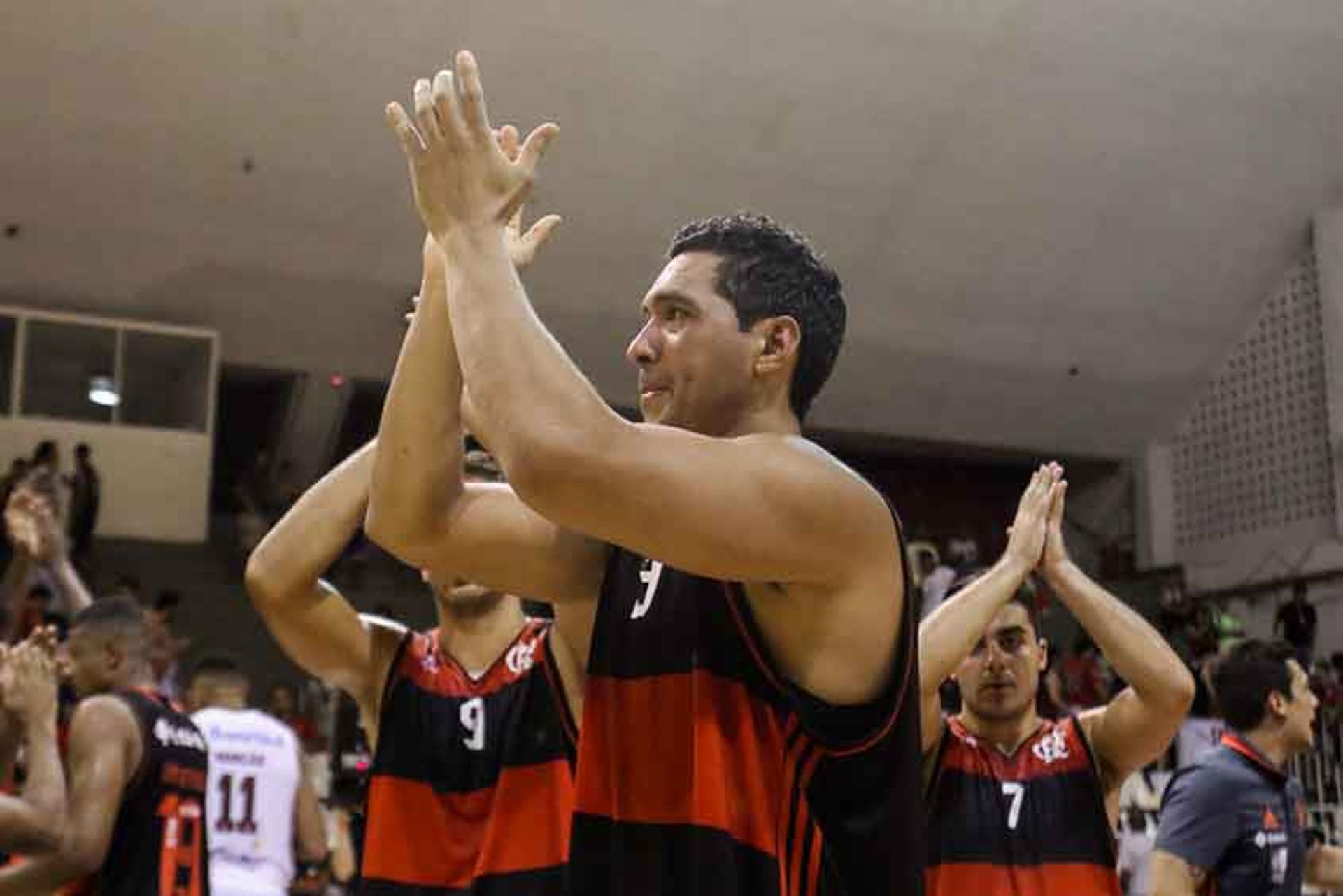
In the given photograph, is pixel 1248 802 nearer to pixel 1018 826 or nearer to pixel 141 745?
pixel 1018 826

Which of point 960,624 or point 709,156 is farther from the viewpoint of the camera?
point 709,156

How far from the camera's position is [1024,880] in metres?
4.85

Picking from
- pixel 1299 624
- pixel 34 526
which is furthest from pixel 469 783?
pixel 1299 624

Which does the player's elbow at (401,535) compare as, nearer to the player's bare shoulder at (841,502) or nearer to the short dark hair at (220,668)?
the player's bare shoulder at (841,502)

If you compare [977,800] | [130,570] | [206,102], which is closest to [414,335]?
[977,800]

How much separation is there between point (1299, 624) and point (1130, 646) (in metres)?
16.0

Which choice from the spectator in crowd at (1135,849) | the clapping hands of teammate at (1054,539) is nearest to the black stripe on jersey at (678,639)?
the clapping hands of teammate at (1054,539)

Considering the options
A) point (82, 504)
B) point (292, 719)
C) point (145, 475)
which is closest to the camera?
point (292, 719)

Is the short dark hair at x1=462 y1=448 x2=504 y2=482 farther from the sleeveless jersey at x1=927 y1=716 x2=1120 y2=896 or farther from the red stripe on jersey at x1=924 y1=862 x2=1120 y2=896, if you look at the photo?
the red stripe on jersey at x1=924 y1=862 x2=1120 y2=896

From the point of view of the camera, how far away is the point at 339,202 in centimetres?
1708

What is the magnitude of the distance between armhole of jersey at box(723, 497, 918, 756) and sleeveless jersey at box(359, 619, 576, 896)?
5.13ft

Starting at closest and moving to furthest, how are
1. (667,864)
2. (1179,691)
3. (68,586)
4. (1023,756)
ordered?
(667,864)
(1179,691)
(1023,756)
(68,586)

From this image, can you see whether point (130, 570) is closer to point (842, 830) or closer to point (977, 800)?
point (977, 800)

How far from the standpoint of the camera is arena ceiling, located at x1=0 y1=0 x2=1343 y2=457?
52.1 feet
